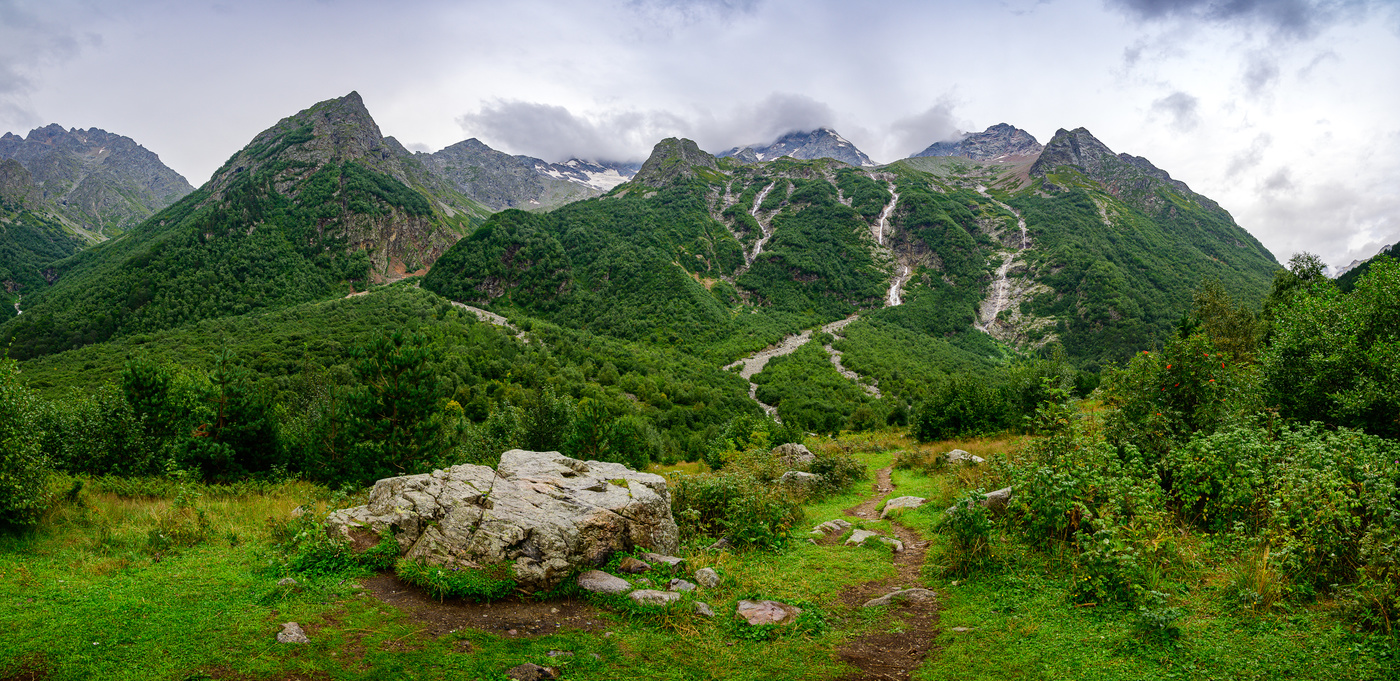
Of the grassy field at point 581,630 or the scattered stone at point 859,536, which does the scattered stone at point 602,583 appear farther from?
the scattered stone at point 859,536

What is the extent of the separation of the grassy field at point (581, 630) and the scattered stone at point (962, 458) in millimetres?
9223

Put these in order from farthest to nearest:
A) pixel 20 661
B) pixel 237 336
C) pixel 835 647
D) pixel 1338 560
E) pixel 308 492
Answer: pixel 237 336 → pixel 308 492 → pixel 835 647 → pixel 1338 560 → pixel 20 661

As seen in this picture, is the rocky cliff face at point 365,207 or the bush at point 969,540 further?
the rocky cliff face at point 365,207

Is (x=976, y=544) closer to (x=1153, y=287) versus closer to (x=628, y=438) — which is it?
(x=628, y=438)

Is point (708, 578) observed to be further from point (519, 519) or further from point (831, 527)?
point (831, 527)

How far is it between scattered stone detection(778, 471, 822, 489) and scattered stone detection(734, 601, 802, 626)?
34.1 feet

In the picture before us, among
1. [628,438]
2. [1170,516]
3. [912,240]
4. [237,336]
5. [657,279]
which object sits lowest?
[237,336]

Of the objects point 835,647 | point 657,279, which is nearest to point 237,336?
point 657,279

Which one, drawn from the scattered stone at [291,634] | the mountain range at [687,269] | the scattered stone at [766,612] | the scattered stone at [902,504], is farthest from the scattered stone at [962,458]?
the mountain range at [687,269]

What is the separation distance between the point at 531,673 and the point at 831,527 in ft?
33.2

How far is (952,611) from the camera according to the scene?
852 centimetres

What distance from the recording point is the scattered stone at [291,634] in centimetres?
677

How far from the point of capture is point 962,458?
21047 millimetres

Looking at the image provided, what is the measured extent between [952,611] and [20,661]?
11803 mm
